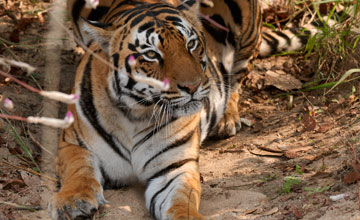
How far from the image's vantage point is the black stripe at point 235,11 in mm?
5348

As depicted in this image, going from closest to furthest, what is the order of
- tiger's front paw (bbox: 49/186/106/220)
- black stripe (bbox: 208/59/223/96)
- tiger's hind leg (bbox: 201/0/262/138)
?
tiger's front paw (bbox: 49/186/106/220), black stripe (bbox: 208/59/223/96), tiger's hind leg (bbox: 201/0/262/138)

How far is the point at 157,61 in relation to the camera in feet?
11.4

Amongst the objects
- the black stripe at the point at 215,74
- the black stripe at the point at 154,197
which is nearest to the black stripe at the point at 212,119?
the black stripe at the point at 215,74

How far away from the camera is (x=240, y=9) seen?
5.38 metres

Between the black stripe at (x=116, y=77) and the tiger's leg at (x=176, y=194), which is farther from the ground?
the black stripe at (x=116, y=77)

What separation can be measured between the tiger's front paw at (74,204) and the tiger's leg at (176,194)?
1.33 ft

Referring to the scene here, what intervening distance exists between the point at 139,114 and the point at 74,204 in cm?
74

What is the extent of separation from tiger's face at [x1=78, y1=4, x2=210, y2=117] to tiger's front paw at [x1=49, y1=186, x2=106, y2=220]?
64 cm

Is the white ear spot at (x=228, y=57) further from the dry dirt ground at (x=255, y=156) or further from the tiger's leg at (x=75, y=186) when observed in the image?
the tiger's leg at (x=75, y=186)

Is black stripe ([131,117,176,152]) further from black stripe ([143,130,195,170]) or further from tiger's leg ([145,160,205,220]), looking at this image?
tiger's leg ([145,160,205,220])

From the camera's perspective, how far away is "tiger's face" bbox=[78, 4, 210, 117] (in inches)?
135

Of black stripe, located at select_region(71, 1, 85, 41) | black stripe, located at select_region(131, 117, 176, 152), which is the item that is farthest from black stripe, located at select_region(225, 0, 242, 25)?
black stripe, located at select_region(131, 117, 176, 152)

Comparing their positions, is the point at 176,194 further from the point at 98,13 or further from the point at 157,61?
the point at 98,13

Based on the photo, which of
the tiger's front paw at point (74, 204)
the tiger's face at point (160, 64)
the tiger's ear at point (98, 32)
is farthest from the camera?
the tiger's ear at point (98, 32)
